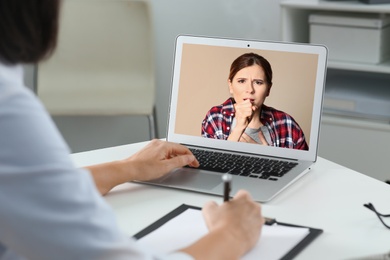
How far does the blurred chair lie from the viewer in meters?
3.07

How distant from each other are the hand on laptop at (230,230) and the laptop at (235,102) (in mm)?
249

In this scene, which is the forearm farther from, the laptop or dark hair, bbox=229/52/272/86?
dark hair, bbox=229/52/272/86

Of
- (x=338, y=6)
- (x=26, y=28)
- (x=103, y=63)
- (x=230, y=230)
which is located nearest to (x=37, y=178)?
(x=26, y=28)

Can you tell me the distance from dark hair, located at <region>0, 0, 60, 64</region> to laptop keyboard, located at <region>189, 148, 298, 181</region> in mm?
801

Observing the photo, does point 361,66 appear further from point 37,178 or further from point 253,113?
point 37,178

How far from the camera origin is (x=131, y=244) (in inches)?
36.2

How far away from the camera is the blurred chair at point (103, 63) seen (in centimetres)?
307

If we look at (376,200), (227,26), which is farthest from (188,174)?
(227,26)

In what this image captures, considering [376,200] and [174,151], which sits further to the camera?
[174,151]

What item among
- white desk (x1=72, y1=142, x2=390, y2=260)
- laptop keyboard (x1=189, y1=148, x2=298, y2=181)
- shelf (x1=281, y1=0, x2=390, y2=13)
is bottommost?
white desk (x1=72, y1=142, x2=390, y2=260)

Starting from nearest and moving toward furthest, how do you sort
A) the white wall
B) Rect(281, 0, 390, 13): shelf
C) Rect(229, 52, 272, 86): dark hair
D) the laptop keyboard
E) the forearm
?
the forearm → the laptop keyboard → Rect(229, 52, 272, 86): dark hair → Rect(281, 0, 390, 13): shelf → the white wall

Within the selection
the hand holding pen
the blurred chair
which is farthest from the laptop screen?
the blurred chair

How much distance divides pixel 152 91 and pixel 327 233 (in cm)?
186

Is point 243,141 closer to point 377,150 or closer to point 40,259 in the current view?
point 40,259
